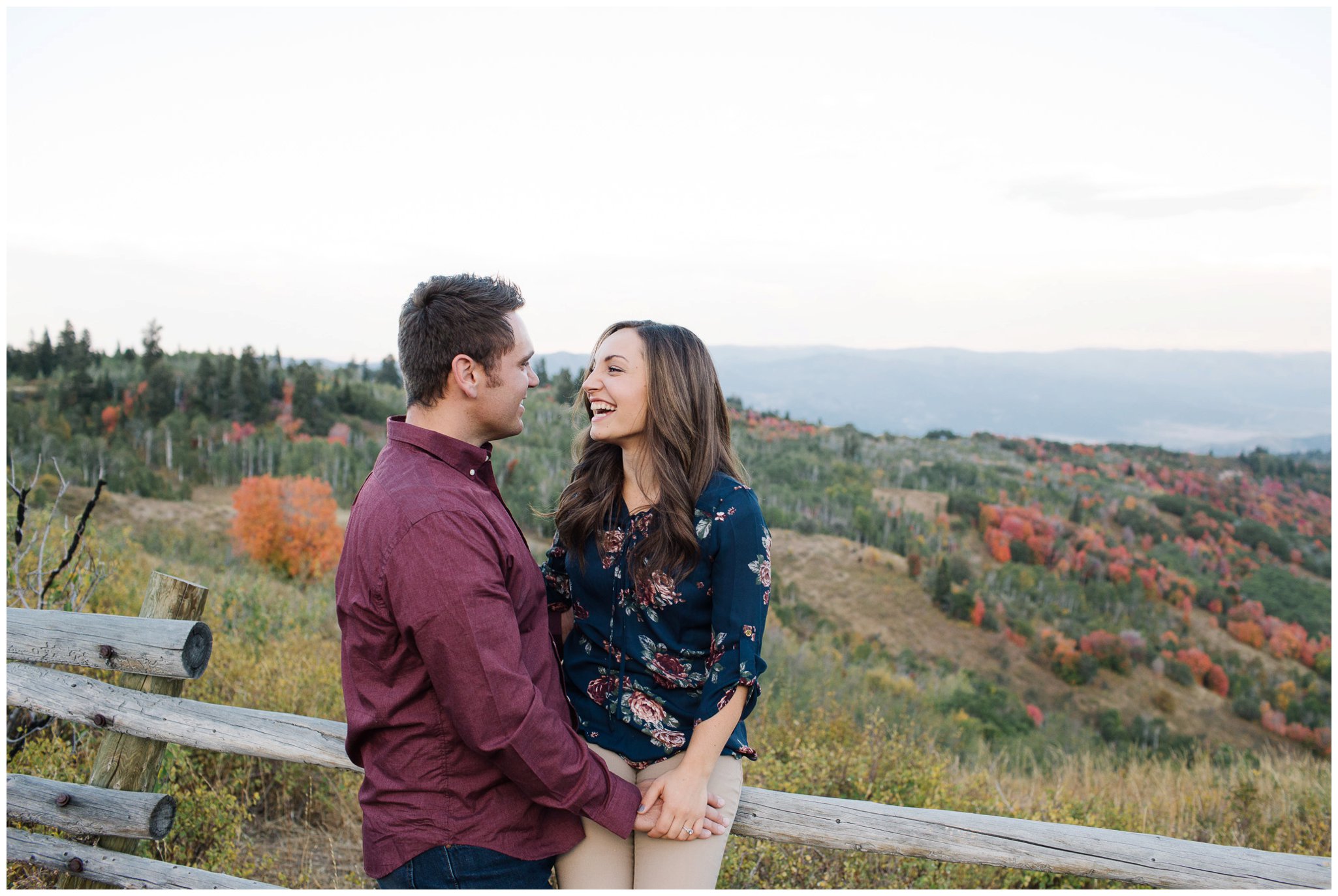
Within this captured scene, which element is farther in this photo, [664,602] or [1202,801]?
[1202,801]

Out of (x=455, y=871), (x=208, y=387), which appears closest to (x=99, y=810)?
(x=455, y=871)

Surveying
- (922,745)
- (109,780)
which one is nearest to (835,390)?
(922,745)

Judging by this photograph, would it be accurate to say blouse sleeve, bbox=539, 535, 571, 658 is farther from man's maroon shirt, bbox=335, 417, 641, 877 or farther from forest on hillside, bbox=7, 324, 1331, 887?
forest on hillside, bbox=7, 324, 1331, 887

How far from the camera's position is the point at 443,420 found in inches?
85.1

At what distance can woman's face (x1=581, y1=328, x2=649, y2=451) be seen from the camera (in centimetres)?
236

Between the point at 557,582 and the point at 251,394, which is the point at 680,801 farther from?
the point at 251,394

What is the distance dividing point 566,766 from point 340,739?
1.31m

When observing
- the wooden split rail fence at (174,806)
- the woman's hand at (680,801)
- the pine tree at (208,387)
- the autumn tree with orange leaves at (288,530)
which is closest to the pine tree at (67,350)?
the pine tree at (208,387)

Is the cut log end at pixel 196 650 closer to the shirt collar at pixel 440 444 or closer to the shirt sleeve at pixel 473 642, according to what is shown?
the shirt collar at pixel 440 444

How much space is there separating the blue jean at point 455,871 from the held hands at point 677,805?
1.11 ft

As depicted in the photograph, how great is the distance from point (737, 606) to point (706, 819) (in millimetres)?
563

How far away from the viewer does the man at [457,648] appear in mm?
1855

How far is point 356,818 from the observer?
455cm

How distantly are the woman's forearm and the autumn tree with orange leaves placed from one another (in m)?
11.4
